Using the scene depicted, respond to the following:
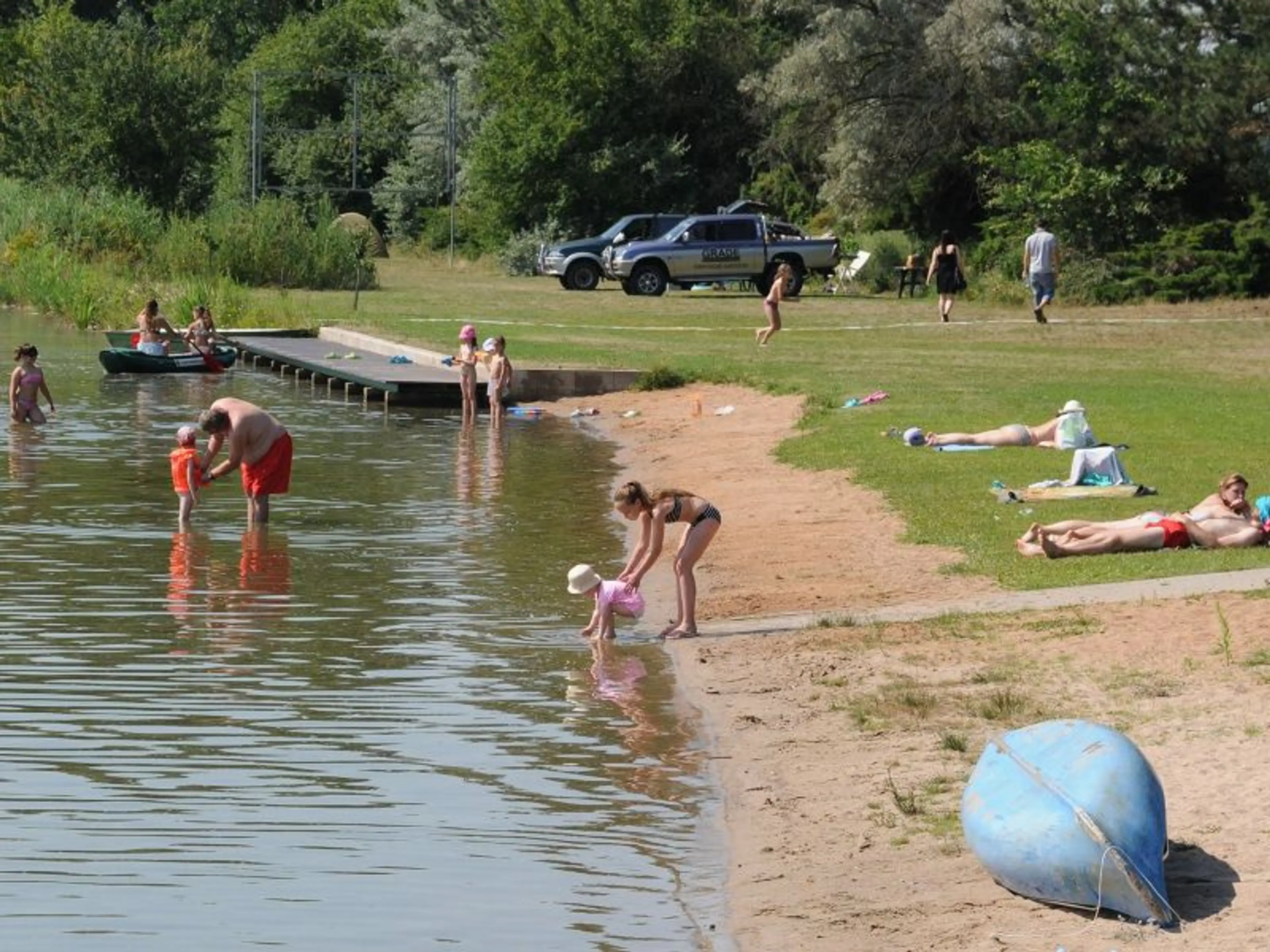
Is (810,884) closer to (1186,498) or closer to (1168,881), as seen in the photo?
(1168,881)

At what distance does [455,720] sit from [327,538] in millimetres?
7657

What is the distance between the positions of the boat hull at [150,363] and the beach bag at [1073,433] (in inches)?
759

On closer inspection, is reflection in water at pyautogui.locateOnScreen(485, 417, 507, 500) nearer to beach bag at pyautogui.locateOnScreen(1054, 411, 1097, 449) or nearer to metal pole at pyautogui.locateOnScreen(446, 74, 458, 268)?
beach bag at pyautogui.locateOnScreen(1054, 411, 1097, 449)

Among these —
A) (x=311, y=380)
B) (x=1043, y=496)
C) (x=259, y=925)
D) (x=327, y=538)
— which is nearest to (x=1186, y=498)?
(x=1043, y=496)

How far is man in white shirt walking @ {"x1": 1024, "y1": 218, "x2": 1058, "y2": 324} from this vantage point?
41.8 m

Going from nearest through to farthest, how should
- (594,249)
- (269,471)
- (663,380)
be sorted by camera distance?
1. (269,471)
2. (663,380)
3. (594,249)

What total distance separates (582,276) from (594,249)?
882 mm

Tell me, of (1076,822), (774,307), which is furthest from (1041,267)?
(1076,822)

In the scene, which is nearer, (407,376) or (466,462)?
(466,462)

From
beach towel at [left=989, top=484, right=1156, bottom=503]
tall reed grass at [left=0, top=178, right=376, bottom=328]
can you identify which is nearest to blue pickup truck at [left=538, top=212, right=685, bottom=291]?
tall reed grass at [left=0, top=178, right=376, bottom=328]

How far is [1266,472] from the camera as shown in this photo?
20.9 meters

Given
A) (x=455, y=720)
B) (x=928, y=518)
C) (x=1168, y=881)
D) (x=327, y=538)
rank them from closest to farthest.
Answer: (x=1168, y=881)
(x=455, y=720)
(x=928, y=518)
(x=327, y=538)

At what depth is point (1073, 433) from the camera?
76.1ft

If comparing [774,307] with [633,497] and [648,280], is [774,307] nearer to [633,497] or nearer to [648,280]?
[648,280]
